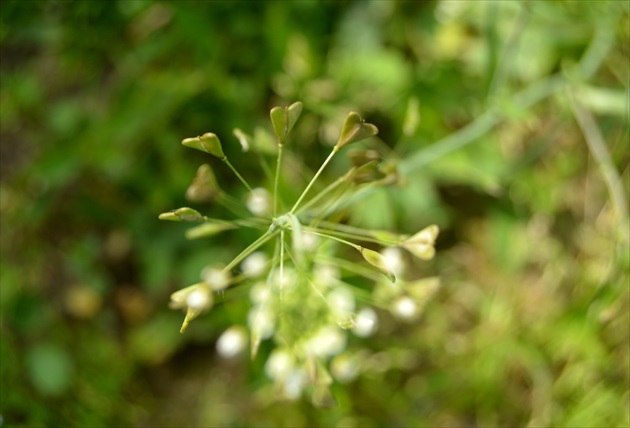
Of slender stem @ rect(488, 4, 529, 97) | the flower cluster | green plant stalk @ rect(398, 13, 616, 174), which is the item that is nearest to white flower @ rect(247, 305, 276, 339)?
the flower cluster

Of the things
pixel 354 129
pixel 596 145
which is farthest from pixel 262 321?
pixel 596 145

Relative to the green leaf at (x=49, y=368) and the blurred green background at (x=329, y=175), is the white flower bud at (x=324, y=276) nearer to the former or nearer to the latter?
the blurred green background at (x=329, y=175)

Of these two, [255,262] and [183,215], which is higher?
[183,215]

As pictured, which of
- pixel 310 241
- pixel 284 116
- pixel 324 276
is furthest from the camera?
pixel 324 276

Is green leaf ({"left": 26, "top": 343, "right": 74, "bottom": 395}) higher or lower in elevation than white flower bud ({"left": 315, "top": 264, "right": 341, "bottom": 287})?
lower

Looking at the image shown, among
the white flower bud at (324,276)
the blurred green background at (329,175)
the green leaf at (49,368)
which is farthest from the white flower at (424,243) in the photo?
the green leaf at (49,368)

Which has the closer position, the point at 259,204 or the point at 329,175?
the point at 259,204

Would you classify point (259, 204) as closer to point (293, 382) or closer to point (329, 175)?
point (293, 382)

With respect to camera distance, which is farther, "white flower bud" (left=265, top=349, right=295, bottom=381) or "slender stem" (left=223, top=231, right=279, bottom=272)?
"white flower bud" (left=265, top=349, right=295, bottom=381)

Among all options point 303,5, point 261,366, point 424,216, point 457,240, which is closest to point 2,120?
point 303,5

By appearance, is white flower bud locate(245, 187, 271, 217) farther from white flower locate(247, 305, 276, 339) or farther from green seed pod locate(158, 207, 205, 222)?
green seed pod locate(158, 207, 205, 222)
